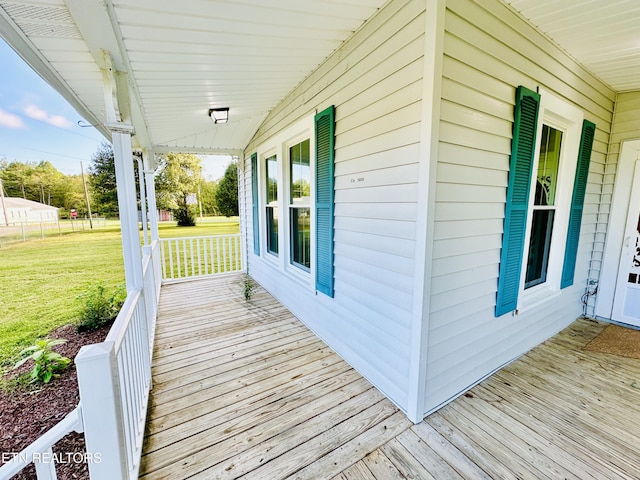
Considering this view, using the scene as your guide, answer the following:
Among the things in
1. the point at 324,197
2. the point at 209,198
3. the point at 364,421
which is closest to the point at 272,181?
the point at 324,197

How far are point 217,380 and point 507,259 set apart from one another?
107 inches

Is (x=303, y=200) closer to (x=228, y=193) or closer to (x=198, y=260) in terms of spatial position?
(x=198, y=260)

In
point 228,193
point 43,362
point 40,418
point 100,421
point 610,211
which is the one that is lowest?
point 40,418

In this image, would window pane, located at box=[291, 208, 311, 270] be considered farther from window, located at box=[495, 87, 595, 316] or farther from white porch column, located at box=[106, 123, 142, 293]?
window, located at box=[495, 87, 595, 316]

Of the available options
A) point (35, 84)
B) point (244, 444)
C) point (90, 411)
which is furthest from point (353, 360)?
point (35, 84)

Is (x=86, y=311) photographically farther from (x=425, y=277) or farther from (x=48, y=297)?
(x=425, y=277)

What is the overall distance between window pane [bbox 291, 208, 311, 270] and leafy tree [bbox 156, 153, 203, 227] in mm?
13705

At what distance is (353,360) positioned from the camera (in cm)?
248

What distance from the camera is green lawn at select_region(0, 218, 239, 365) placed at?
8.21 ft

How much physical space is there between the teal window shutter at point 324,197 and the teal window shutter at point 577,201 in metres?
2.60

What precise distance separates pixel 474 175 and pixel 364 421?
6.27ft

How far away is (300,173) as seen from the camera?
3484 mm

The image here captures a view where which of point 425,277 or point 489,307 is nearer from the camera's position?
point 425,277

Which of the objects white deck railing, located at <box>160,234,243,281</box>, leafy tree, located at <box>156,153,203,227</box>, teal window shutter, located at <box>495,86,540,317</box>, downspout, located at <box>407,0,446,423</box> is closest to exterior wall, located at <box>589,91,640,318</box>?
teal window shutter, located at <box>495,86,540,317</box>
